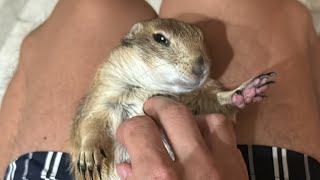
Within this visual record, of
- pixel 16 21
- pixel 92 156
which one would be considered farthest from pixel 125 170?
pixel 16 21

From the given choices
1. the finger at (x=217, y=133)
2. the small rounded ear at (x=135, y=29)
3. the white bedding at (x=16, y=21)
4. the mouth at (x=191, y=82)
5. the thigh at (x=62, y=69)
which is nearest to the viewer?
the finger at (x=217, y=133)

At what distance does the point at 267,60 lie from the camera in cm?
132

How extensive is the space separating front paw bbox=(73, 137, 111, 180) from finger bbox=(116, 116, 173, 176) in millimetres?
187

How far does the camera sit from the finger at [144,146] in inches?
34.8

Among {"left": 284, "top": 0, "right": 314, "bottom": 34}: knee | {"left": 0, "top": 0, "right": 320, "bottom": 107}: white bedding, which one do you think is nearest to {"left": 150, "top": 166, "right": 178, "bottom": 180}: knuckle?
{"left": 284, "top": 0, "right": 314, "bottom": 34}: knee

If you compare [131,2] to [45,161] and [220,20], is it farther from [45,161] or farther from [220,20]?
[45,161]

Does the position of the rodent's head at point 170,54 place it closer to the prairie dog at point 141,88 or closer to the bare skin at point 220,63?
the prairie dog at point 141,88

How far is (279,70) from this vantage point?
1.31m

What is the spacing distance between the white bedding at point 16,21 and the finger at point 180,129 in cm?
107

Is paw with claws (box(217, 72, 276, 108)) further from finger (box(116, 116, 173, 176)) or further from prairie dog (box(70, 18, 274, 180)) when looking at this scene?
finger (box(116, 116, 173, 176))

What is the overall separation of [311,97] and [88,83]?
19.1 inches

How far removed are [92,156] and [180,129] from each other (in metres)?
0.26

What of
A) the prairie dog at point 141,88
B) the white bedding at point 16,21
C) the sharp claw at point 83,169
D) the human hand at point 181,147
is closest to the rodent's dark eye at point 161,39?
the prairie dog at point 141,88

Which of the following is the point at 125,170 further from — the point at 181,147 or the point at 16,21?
the point at 16,21
